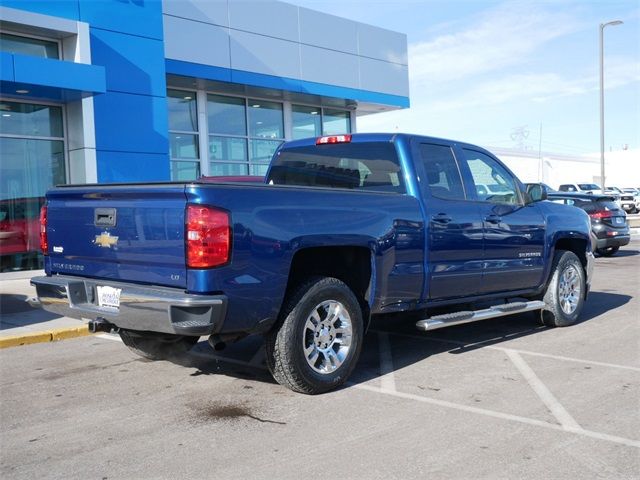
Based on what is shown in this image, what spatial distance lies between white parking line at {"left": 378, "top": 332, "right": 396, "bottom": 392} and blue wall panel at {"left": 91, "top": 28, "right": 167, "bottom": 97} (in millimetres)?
8689

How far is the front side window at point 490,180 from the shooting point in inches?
265

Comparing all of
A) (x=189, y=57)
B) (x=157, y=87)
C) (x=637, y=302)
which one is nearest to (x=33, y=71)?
(x=157, y=87)

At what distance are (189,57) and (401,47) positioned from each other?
25.2ft

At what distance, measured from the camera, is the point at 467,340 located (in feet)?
23.3

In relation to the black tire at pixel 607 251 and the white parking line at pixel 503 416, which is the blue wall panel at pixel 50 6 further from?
the black tire at pixel 607 251

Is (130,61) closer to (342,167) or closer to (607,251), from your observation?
(342,167)

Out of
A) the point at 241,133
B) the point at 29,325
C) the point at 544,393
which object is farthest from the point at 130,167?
the point at 544,393

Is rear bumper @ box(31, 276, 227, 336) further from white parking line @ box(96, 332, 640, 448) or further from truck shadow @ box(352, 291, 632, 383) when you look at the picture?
truck shadow @ box(352, 291, 632, 383)

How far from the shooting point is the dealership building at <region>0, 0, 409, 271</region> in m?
12.4

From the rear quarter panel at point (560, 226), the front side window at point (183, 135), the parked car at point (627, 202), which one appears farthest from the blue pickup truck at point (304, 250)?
the parked car at point (627, 202)

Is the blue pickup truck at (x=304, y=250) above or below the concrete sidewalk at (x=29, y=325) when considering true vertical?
above

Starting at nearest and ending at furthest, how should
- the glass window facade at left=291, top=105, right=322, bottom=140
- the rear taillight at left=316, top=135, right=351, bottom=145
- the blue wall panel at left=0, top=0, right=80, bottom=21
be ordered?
the rear taillight at left=316, top=135, right=351, bottom=145, the blue wall panel at left=0, top=0, right=80, bottom=21, the glass window facade at left=291, top=105, right=322, bottom=140

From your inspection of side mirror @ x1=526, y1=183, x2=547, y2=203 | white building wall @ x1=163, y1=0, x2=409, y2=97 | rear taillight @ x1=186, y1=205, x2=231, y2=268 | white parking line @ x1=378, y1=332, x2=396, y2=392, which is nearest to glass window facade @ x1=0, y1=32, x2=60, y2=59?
white building wall @ x1=163, y1=0, x2=409, y2=97

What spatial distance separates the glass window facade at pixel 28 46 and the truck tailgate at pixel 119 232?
27.2ft
